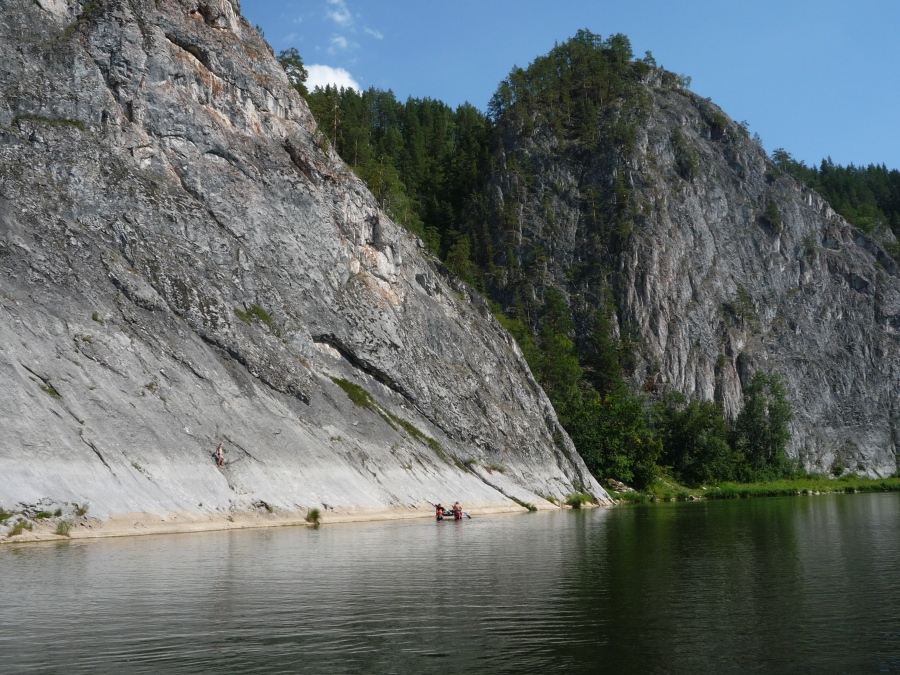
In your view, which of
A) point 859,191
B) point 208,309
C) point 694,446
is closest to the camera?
point 208,309

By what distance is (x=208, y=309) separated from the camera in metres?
51.8

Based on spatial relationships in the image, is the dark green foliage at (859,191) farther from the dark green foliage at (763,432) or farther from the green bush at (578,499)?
the green bush at (578,499)

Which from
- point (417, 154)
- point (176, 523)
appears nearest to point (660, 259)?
point (417, 154)

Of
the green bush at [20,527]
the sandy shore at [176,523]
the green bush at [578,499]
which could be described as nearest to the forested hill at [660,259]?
the green bush at [578,499]

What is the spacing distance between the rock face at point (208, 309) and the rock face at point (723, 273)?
4719 cm

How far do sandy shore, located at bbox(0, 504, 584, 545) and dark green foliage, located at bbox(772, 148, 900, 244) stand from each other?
13792 cm

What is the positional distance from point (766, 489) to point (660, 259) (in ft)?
129

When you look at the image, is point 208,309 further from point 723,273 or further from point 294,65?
point 723,273

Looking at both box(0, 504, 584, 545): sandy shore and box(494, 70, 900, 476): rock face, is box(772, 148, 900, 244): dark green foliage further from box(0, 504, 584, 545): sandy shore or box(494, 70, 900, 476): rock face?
box(0, 504, 584, 545): sandy shore

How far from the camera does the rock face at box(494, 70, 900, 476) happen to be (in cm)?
12075

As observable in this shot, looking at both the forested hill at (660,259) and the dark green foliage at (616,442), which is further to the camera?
the forested hill at (660,259)

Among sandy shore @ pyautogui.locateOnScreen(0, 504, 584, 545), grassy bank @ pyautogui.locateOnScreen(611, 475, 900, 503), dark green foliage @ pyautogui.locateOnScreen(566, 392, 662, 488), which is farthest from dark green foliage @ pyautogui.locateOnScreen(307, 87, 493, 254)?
sandy shore @ pyautogui.locateOnScreen(0, 504, 584, 545)

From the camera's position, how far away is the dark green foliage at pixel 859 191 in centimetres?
16300

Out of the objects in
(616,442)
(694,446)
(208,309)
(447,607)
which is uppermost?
(208,309)
